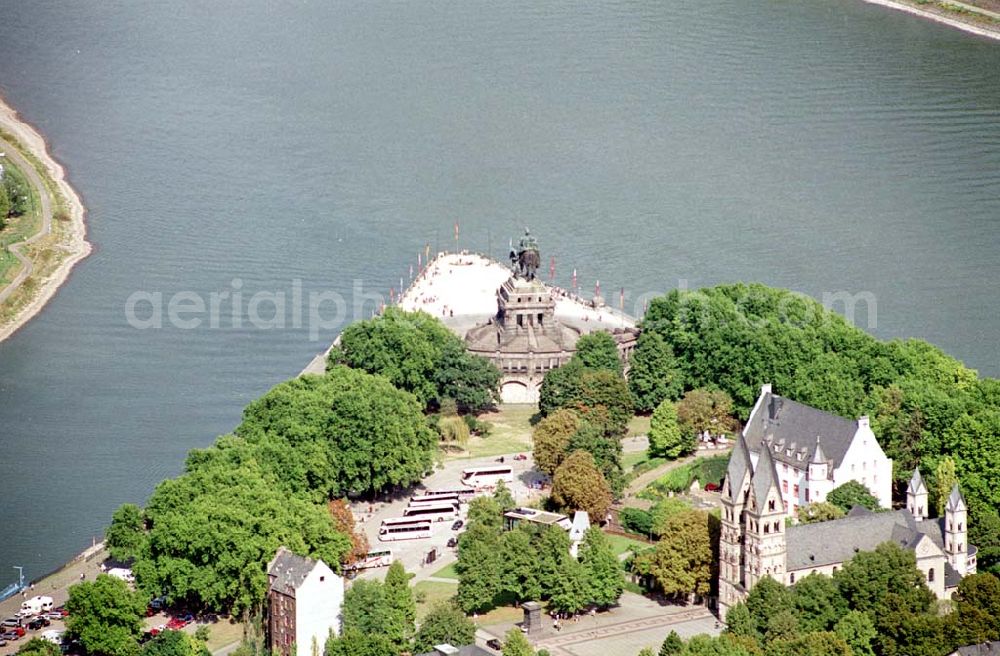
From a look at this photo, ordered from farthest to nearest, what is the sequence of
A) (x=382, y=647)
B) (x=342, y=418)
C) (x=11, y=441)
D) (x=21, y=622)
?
1. (x=11, y=441)
2. (x=342, y=418)
3. (x=21, y=622)
4. (x=382, y=647)

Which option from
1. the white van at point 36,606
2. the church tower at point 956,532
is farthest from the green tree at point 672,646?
the white van at point 36,606

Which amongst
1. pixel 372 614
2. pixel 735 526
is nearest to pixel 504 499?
pixel 735 526

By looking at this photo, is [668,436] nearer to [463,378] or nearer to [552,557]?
[463,378]

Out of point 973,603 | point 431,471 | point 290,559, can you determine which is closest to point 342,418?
point 431,471

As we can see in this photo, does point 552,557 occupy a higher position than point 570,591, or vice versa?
point 552,557

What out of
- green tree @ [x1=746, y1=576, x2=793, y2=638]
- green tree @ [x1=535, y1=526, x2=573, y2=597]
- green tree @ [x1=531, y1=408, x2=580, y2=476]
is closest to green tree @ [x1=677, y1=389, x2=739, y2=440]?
green tree @ [x1=531, y1=408, x2=580, y2=476]

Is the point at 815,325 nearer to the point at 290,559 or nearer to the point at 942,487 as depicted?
the point at 942,487

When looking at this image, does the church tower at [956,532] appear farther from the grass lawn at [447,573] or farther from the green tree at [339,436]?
the green tree at [339,436]

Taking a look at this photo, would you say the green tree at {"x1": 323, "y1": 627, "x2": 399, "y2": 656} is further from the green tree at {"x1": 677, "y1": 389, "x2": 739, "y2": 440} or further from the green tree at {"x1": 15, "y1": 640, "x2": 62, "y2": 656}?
the green tree at {"x1": 677, "y1": 389, "x2": 739, "y2": 440}
